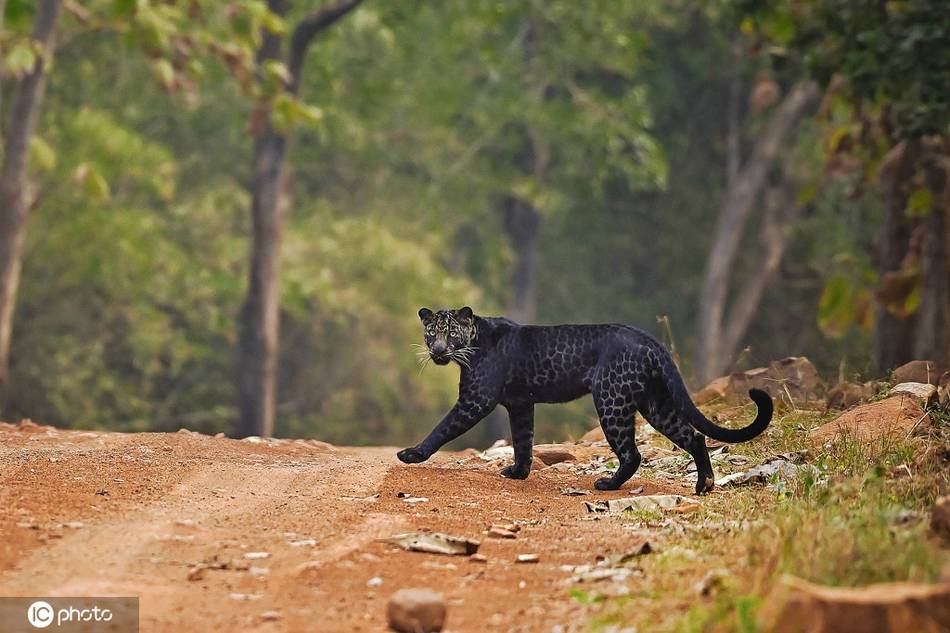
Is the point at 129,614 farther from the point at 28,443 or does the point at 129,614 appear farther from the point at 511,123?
the point at 511,123

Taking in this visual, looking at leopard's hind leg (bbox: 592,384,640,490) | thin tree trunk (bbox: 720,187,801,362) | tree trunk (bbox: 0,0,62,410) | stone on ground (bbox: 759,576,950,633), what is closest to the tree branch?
tree trunk (bbox: 0,0,62,410)

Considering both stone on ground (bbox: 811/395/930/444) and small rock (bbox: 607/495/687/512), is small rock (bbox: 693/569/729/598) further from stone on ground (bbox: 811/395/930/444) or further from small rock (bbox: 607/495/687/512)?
stone on ground (bbox: 811/395/930/444)

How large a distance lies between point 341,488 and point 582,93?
800 inches

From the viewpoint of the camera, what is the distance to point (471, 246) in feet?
116

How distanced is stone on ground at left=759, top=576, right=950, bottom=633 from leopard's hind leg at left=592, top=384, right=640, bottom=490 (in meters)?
4.02

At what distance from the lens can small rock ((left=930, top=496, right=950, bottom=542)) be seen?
663 cm

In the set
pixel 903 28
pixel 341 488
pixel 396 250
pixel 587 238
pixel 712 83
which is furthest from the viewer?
pixel 587 238

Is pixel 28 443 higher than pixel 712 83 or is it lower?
lower

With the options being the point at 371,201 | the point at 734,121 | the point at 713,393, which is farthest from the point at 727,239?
the point at 713,393

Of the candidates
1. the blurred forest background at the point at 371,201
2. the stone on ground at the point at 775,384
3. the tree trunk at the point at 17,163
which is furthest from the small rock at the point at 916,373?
the tree trunk at the point at 17,163

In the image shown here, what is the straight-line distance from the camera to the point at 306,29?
2330 centimetres

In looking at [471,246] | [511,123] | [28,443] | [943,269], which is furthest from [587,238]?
[28,443]
